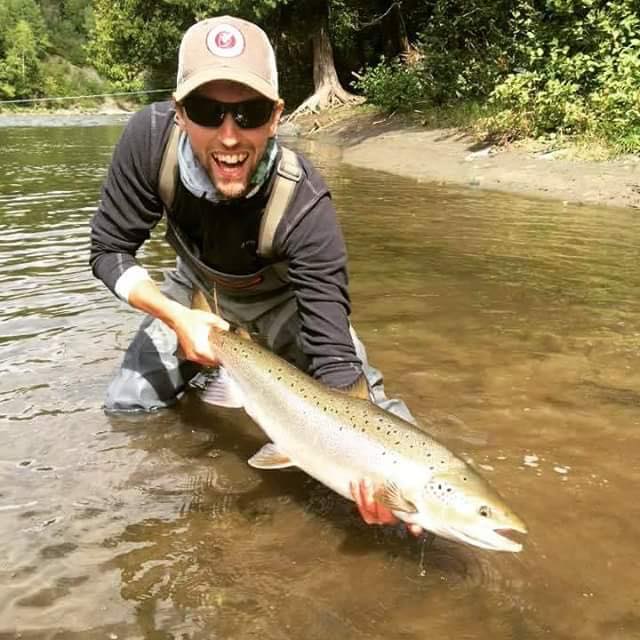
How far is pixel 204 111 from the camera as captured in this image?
9.01ft

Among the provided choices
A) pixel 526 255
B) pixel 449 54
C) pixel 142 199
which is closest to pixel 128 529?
pixel 142 199

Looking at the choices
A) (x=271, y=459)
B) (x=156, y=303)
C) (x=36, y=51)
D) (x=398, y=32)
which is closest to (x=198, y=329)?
(x=156, y=303)

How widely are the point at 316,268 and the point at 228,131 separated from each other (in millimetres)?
633

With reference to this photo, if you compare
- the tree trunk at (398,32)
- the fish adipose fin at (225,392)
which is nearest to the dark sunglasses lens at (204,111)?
the fish adipose fin at (225,392)

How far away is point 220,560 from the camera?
261cm

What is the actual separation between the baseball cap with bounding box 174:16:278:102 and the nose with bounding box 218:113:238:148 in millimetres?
151

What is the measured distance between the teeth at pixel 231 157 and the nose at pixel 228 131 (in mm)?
67

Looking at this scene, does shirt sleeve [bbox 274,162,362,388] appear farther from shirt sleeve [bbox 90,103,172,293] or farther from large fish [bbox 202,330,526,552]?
shirt sleeve [bbox 90,103,172,293]

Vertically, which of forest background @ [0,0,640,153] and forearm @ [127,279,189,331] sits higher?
forest background @ [0,0,640,153]

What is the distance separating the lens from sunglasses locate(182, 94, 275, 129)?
2725 millimetres

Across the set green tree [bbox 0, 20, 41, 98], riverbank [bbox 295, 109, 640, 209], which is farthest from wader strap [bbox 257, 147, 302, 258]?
green tree [bbox 0, 20, 41, 98]

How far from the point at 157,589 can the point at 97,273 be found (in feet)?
4.89

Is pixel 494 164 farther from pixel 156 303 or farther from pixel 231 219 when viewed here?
pixel 156 303

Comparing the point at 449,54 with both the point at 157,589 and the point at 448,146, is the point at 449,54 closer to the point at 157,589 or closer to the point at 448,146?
the point at 448,146
